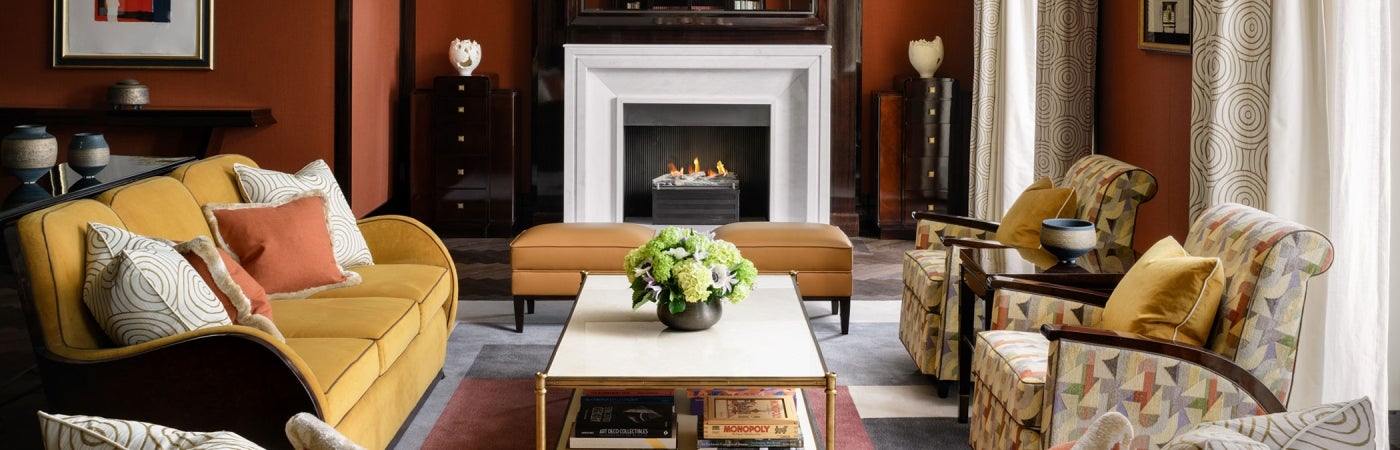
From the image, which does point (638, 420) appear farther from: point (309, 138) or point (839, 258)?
point (309, 138)

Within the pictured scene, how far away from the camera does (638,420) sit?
10.8 feet

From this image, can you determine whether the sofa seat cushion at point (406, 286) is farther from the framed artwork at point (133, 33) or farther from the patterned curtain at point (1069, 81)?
the framed artwork at point (133, 33)

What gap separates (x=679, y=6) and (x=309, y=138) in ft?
8.26

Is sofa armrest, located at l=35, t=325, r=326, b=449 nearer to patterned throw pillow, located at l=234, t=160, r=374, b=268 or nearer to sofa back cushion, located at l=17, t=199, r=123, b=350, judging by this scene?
sofa back cushion, located at l=17, t=199, r=123, b=350

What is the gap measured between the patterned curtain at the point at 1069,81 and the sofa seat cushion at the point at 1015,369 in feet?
6.15

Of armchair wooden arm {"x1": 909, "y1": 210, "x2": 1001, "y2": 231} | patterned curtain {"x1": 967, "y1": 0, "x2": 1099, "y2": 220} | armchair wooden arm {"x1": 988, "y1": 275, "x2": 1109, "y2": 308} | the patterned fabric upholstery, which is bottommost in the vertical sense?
the patterned fabric upholstery

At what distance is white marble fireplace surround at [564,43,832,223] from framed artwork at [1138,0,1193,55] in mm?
3284

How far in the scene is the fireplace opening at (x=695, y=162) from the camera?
26.4ft

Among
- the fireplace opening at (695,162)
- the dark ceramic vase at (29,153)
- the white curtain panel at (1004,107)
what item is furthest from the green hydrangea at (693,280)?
the fireplace opening at (695,162)

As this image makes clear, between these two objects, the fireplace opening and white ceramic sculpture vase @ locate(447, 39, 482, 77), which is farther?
the fireplace opening

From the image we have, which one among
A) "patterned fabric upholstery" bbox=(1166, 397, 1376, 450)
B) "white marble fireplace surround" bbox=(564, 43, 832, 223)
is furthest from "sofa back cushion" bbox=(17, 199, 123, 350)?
"white marble fireplace surround" bbox=(564, 43, 832, 223)

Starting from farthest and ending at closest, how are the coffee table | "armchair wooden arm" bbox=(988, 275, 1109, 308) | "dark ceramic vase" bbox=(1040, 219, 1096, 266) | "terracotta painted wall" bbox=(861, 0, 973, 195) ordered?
"terracotta painted wall" bbox=(861, 0, 973, 195) < "dark ceramic vase" bbox=(1040, 219, 1096, 266) < "armchair wooden arm" bbox=(988, 275, 1109, 308) < the coffee table

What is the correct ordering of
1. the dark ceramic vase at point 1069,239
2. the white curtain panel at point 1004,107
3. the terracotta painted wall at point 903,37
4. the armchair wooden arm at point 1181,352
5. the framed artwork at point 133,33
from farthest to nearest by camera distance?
the terracotta painted wall at point 903,37
the framed artwork at point 133,33
the white curtain panel at point 1004,107
the dark ceramic vase at point 1069,239
the armchair wooden arm at point 1181,352

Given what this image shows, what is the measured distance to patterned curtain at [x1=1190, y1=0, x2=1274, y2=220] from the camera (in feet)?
11.0
